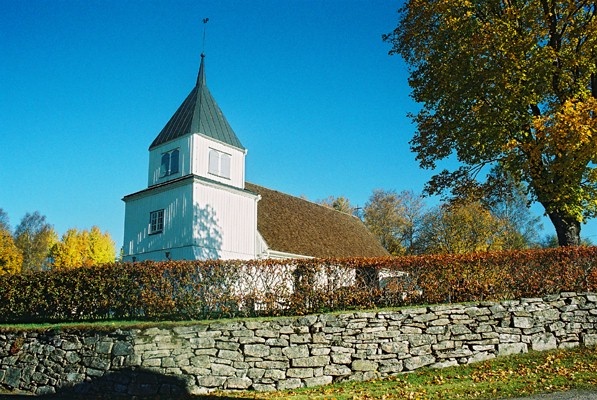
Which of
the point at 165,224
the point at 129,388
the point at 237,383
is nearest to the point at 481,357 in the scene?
the point at 237,383

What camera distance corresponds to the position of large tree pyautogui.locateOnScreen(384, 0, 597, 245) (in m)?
14.5

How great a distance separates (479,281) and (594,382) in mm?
4137

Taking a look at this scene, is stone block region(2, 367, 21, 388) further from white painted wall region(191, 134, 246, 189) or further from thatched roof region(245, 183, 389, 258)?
thatched roof region(245, 183, 389, 258)

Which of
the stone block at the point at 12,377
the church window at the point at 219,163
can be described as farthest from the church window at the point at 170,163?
the stone block at the point at 12,377

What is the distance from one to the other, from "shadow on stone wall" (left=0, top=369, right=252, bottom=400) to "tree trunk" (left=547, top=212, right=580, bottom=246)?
11007mm

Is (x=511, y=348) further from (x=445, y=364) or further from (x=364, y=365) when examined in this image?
(x=364, y=365)

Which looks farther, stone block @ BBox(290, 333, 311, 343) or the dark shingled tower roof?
the dark shingled tower roof

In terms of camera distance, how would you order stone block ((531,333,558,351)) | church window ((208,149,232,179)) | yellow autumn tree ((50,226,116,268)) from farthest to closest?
yellow autumn tree ((50,226,116,268)) < church window ((208,149,232,179)) < stone block ((531,333,558,351))

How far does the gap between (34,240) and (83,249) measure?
243 inches

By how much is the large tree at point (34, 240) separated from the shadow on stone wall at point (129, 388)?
168 ft

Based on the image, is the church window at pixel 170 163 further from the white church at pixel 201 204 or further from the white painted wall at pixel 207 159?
the white painted wall at pixel 207 159

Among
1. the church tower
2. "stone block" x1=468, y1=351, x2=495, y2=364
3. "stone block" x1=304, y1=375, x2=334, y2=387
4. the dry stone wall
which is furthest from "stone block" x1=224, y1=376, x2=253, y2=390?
the church tower

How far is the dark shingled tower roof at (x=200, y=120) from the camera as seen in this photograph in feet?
83.4

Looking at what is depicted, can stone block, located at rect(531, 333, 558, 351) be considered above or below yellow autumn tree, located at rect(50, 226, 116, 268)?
below
